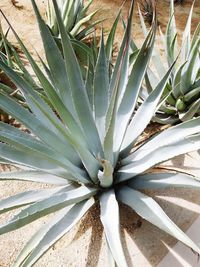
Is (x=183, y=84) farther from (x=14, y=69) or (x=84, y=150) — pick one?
(x=14, y=69)

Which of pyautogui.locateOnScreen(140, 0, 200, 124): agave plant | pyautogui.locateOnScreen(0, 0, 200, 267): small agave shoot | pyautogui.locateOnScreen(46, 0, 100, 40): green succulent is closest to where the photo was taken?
pyautogui.locateOnScreen(0, 0, 200, 267): small agave shoot

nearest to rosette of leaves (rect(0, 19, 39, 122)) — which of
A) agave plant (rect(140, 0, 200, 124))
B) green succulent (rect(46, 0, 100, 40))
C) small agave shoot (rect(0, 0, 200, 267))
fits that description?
small agave shoot (rect(0, 0, 200, 267))

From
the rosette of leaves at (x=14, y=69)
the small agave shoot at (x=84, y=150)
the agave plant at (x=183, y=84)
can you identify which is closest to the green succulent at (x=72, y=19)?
the rosette of leaves at (x=14, y=69)

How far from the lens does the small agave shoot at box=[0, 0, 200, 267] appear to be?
1899mm

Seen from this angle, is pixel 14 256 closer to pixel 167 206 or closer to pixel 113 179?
pixel 113 179

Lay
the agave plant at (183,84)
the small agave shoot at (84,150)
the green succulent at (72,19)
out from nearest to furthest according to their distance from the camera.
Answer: the small agave shoot at (84,150) < the agave plant at (183,84) < the green succulent at (72,19)

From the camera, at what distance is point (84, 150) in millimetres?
1956

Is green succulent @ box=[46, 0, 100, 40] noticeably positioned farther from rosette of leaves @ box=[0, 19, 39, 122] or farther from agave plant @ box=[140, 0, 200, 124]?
agave plant @ box=[140, 0, 200, 124]

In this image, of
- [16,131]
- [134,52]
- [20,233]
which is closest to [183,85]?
[134,52]

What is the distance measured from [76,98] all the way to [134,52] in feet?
2.99

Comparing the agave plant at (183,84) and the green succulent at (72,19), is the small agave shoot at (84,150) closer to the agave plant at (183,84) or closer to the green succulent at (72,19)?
the agave plant at (183,84)

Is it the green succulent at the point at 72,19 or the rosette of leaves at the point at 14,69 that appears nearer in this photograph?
the rosette of leaves at the point at 14,69

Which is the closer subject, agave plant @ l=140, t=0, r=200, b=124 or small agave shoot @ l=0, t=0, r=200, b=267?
small agave shoot @ l=0, t=0, r=200, b=267

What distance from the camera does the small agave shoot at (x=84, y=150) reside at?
1.90 metres
